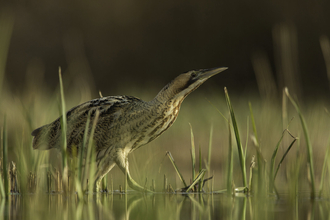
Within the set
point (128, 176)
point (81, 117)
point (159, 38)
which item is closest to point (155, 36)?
point (159, 38)

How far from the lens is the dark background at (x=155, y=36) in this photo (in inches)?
219

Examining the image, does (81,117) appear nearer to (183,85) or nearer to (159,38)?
(183,85)

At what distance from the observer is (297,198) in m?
1.29

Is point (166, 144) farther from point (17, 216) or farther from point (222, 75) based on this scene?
point (222, 75)

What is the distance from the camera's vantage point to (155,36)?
5.98 meters

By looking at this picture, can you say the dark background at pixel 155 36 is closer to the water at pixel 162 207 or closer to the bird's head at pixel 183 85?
the bird's head at pixel 183 85

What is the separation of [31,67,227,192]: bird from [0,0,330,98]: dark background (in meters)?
3.75

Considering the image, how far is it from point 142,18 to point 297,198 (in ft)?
16.2

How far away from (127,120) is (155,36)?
436cm

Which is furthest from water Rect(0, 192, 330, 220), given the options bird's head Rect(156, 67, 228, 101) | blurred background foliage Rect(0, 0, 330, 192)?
blurred background foliage Rect(0, 0, 330, 192)

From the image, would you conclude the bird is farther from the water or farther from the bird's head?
the water

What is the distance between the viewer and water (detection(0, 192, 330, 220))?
1008 mm

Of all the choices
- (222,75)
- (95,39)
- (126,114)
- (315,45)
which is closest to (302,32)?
(315,45)

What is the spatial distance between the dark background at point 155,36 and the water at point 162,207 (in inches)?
166
